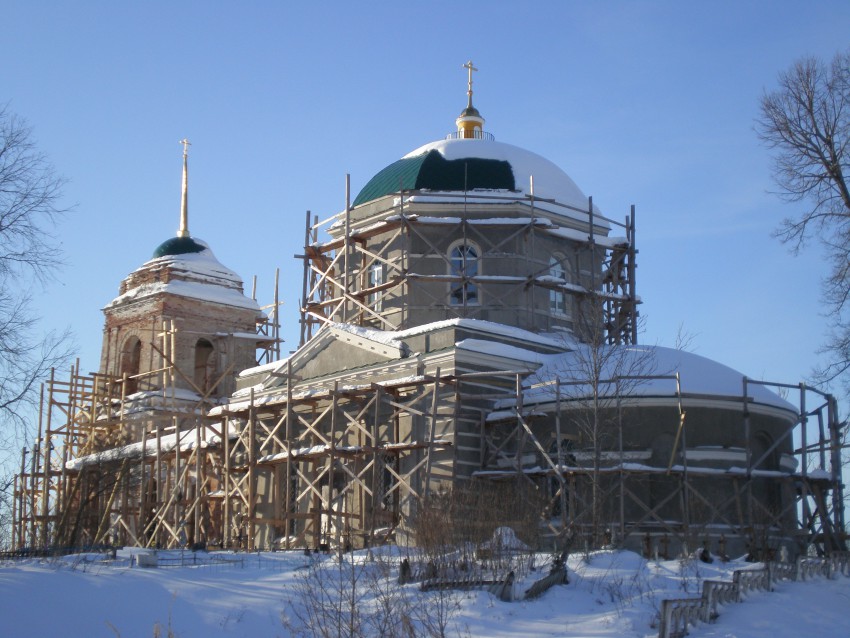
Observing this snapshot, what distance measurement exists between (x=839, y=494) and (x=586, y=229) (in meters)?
9.42

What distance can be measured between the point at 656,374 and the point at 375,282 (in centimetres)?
843

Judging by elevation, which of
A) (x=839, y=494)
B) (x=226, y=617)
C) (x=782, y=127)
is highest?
(x=782, y=127)

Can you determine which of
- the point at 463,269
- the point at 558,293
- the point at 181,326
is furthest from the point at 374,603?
the point at 181,326

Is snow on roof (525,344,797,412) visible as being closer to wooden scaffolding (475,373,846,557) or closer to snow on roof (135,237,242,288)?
wooden scaffolding (475,373,846,557)

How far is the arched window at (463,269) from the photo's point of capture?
29156 millimetres

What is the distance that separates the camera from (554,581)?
606 inches

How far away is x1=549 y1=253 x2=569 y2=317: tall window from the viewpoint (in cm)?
2975

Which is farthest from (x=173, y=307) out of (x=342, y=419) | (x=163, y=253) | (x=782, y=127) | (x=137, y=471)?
(x=782, y=127)

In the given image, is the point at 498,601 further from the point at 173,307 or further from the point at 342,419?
the point at 173,307

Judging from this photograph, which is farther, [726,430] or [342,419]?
[342,419]

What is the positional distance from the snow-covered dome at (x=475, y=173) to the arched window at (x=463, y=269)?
1.56 m

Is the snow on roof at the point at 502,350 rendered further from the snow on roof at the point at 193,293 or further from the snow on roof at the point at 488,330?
the snow on roof at the point at 193,293

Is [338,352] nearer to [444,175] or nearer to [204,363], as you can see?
[444,175]

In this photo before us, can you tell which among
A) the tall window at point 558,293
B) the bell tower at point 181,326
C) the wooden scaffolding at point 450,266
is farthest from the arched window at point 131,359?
the tall window at point 558,293
